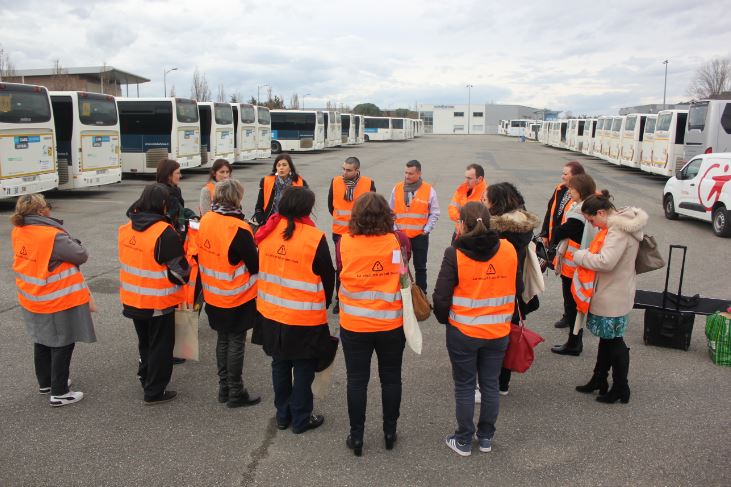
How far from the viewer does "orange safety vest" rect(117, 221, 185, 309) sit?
4.49m

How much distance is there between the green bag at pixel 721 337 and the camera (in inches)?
219

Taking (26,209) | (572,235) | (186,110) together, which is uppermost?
(186,110)

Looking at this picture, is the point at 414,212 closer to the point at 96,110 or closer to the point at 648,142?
the point at 96,110

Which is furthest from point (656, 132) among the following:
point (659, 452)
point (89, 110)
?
point (659, 452)

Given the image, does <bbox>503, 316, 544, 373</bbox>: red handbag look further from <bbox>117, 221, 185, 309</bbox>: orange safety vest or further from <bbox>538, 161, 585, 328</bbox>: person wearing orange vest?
<bbox>117, 221, 185, 309</bbox>: orange safety vest

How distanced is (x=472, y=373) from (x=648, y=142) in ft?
84.8

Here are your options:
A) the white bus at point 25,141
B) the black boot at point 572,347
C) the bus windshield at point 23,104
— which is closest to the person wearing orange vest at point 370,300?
the black boot at point 572,347

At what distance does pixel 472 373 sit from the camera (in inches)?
155

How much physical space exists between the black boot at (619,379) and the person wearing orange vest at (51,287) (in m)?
4.19

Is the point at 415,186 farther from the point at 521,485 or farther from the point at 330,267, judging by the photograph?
the point at 521,485

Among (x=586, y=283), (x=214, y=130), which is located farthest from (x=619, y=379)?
(x=214, y=130)

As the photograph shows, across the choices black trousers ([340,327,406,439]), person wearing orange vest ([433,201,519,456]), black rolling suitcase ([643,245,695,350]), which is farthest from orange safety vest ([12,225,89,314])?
black rolling suitcase ([643,245,695,350])

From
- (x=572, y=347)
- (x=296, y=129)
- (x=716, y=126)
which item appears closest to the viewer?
(x=572, y=347)

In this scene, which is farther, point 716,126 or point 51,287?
point 716,126
